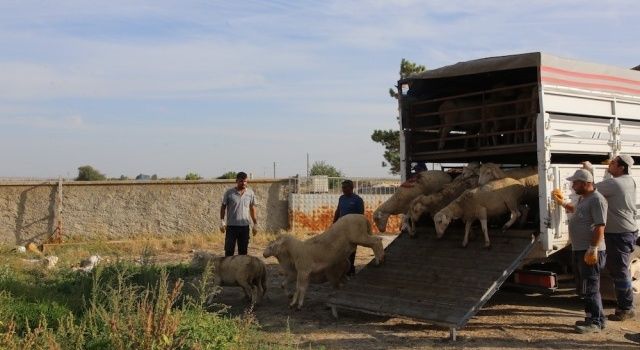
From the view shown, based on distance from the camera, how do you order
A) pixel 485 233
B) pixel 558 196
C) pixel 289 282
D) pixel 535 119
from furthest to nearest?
pixel 289 282 → pixel 535 119 → pixel 485 233 → pixel 558 196

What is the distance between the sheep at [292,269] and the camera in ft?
27.2

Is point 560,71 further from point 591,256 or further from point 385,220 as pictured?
point 385,220

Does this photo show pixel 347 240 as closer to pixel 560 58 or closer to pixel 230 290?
pixel 230 290

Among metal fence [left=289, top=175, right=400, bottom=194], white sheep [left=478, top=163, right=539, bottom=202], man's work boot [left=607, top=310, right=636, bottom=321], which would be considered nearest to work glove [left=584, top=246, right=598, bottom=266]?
man's work boot [left=607, top=310, right=636, bottom=321]

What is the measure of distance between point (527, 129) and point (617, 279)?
2.05m

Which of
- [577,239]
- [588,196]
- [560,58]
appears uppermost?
[560,58]

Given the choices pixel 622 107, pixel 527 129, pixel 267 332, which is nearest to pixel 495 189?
pixel 527 129

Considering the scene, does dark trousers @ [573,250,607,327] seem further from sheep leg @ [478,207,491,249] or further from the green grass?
the green grass

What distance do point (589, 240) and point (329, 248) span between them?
3.07 meters

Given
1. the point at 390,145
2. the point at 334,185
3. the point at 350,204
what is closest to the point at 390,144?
the point at 390,145

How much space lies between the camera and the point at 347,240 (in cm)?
810

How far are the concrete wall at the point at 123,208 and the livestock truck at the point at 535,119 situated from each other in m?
10.0

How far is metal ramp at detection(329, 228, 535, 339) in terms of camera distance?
6742mm

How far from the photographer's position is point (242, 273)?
8383 millimetres
